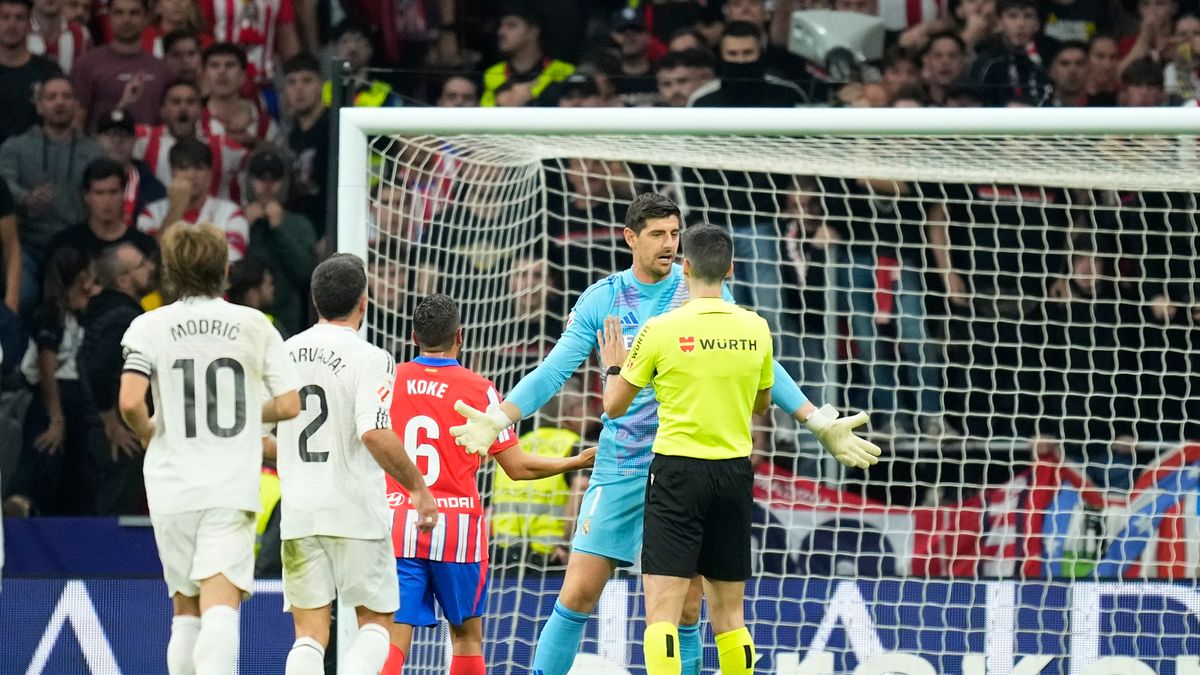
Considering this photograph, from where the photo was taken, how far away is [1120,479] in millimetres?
8281

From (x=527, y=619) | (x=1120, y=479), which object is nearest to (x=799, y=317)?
(x=1120, y=479)

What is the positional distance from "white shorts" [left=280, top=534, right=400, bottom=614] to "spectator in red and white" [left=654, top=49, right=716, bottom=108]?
14.4 ft

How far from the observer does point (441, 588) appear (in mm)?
6301

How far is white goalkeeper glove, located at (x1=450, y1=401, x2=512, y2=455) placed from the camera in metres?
5.91

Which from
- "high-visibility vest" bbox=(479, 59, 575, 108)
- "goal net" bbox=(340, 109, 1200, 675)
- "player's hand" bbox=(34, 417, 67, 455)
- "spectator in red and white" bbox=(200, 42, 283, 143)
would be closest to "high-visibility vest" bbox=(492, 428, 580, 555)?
"goal net" bbox=(340, 109, 1200, 675)

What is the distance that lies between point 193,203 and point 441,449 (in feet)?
13.3

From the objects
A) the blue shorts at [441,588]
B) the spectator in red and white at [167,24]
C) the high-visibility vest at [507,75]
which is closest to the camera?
the blue shorts at [441,588]

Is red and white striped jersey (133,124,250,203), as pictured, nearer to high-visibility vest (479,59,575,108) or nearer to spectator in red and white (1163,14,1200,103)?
high-visibility vest (479,59,575,108)

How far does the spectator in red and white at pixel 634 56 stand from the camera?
9.73 meters

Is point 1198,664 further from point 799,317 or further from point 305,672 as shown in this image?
point 305,672

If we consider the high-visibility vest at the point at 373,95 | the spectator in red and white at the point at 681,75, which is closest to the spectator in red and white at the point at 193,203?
the high-visibility vest at the point at 373,95

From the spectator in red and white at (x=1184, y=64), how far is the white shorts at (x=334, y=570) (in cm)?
604

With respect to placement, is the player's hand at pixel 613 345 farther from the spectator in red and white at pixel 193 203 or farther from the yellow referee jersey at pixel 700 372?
the spectator in red and white at pixel 193 203

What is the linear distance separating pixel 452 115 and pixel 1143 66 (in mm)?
4657
